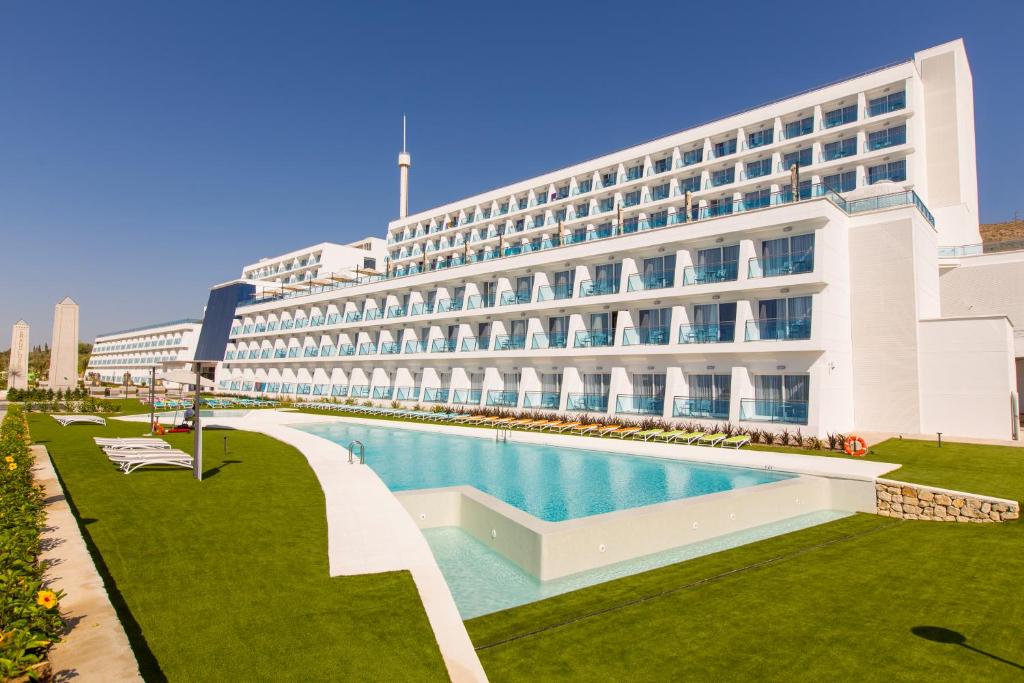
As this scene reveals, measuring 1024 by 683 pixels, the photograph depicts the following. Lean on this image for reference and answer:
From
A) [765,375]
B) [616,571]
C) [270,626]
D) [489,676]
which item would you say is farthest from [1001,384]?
[270,626]

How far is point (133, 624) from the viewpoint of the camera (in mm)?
5777

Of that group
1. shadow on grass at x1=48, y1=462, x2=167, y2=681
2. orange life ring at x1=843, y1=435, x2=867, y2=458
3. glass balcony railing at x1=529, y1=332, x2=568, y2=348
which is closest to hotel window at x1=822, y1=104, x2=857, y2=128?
glass balcony railing at x1=529, y1=332, x2=568, y2=348

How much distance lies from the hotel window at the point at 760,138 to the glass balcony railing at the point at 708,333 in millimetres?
18173

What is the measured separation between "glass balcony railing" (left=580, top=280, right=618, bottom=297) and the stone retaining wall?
1725 cm

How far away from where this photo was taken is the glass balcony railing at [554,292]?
3020cm

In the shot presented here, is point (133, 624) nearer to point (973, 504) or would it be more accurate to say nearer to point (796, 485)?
point (796, 485)

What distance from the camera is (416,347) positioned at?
38781 mm

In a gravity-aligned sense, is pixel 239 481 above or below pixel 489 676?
above

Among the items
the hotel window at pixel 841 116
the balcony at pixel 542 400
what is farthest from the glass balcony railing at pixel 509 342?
the hotel window at pixel 841 116

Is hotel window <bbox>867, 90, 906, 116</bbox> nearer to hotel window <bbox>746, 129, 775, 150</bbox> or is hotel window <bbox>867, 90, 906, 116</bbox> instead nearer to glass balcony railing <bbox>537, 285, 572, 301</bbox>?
hotel window <bbox>746, 129, 775, 150</bbox>

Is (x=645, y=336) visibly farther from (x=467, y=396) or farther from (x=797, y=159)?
(x=797, y=159)

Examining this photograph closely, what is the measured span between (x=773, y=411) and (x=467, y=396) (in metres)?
18.3

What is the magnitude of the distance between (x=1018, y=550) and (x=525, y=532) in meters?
8.24

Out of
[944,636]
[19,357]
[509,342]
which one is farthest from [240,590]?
[19,357]
